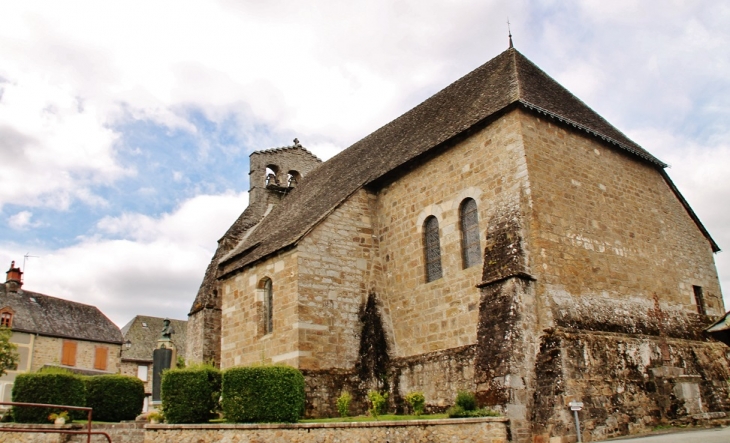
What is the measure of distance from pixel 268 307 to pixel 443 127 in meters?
7.08

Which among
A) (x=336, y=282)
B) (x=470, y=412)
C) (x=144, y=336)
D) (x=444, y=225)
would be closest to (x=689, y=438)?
(x=470, y=412)

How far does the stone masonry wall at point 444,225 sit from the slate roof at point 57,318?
2641cm

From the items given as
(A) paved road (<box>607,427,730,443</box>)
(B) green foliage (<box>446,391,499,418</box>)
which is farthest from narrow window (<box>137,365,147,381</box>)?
(A) paved road (<box>607,427,730,443</box>)

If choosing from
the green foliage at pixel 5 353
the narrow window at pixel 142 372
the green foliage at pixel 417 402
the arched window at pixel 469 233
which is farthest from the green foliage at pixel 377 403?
the narrow window at pixel 142 372

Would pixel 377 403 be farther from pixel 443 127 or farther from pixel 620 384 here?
pixel 443 127

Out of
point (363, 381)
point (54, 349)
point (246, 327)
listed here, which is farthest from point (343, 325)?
point (54, 349)

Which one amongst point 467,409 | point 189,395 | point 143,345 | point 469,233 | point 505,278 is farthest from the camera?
point 143,345

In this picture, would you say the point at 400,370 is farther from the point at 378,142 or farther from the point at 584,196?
the point at 378,142

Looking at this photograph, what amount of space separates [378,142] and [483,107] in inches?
257

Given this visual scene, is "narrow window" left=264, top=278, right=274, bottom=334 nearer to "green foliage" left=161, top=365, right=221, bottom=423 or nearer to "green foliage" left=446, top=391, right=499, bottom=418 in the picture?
"green foliage" left=161, top=365, right=221, bottom=423

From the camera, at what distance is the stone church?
12.0 m

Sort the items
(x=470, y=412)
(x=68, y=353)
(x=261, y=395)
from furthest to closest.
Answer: (x=68, y=353)
(x=261, y=395)
(x=470, y=412)

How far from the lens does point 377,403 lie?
44.7ft

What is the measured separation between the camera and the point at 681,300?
51.5ft
